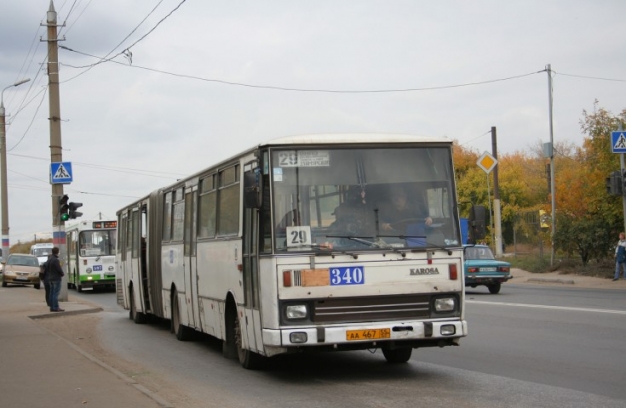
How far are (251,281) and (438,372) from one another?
2.65 metres

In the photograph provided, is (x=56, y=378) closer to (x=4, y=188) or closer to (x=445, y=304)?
(x=445, y=304)

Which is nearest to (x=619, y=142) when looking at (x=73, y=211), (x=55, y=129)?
(x=73, y=211)

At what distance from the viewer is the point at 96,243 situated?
1599 inches

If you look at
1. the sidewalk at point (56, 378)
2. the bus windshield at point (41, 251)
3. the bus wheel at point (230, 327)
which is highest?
the bus windshield at point (41, 251)

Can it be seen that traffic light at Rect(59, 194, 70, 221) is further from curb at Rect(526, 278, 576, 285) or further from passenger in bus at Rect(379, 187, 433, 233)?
passenger in bus at Rect(379, 187, 433, 233)

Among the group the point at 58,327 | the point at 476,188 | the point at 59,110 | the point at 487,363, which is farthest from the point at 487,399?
the point at 476,188

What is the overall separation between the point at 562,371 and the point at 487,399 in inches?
92.0

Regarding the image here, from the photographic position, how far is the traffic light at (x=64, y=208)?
28.3 meters

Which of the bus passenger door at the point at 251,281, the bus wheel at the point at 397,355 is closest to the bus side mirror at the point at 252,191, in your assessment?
the bus passenger door at the point at 251,281

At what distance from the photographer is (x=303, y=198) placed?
11.0 meters

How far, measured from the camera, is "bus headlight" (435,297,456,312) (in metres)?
11.1

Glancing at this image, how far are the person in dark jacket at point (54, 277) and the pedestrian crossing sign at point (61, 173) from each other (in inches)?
101

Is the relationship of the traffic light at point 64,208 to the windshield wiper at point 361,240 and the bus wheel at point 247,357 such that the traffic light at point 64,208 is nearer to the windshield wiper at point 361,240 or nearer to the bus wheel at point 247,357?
the bus wheel at point 247,357

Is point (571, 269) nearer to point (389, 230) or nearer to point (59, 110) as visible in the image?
point (59, 110)
